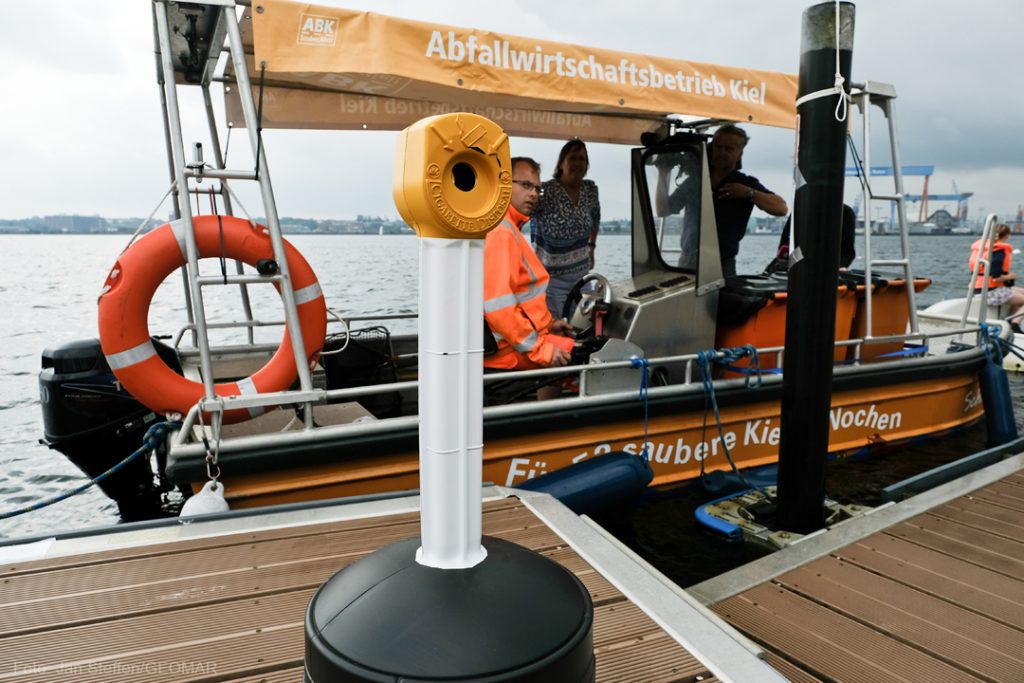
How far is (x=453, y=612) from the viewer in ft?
3.63

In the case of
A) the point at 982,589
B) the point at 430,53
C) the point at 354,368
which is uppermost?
the point at 430,53

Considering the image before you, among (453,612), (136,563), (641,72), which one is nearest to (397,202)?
(453,612)

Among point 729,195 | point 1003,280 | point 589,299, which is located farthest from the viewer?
point 1003,280

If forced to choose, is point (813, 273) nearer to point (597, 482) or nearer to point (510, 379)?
point (597, 482)

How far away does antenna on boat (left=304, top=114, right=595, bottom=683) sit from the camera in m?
1.05

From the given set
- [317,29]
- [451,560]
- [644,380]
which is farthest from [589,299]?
[451,560]

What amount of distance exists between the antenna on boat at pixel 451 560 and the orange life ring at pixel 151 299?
259cm

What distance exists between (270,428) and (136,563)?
5.36 ft

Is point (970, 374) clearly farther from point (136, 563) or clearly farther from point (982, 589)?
point (136, 563)

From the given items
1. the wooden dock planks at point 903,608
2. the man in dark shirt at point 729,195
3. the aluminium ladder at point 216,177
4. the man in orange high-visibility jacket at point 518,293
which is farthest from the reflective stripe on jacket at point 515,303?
the wooden dock planks at point 903,608

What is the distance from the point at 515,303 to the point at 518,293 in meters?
0.08

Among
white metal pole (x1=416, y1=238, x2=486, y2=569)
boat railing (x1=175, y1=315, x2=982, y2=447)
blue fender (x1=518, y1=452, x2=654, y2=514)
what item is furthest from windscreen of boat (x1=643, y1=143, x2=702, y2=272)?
white metal pole (x1=416, y1=238, x2=486, y2=569)

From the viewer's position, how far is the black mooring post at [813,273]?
3.30 metres

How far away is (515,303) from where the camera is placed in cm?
385
